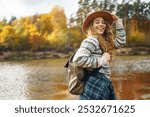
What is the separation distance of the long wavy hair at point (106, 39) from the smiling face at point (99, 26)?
0.05 feet

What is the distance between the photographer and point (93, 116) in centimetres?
232

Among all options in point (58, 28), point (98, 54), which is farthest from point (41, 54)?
point (98, 54)

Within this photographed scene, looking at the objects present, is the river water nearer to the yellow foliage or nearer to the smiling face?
the yellow foliage

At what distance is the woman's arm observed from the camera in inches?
69.0

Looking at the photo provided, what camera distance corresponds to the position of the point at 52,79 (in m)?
5.10

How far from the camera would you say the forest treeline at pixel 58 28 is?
5.01m

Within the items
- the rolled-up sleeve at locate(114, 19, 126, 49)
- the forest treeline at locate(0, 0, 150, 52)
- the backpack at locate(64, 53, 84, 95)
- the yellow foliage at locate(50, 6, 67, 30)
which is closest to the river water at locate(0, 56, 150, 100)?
the forest treeline at locate(0, 0, 150, 52)

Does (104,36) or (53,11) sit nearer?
(104,36)

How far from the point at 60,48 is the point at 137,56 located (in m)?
1.78

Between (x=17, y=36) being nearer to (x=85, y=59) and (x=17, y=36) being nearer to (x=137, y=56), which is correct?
(x=137, y=56)

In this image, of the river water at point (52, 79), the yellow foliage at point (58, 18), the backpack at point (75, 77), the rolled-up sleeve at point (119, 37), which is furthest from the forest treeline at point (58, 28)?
the backpack at point (75, 77)

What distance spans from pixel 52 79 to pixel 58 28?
0.72 metres

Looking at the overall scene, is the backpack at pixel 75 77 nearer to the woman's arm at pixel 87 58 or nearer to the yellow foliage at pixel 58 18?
the woman's arm at pixel 87 58

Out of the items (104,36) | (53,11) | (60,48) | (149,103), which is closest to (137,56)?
(60,48)
